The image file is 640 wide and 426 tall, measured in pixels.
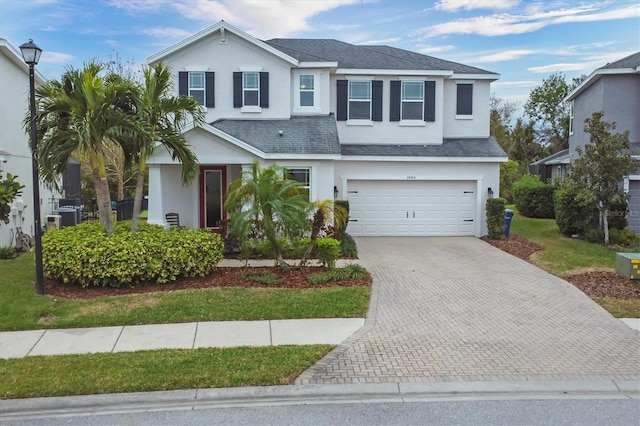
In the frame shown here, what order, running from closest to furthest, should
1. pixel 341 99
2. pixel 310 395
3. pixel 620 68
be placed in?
1. pixel 310 395
2. pixel 341 99
3. pixel 620 68

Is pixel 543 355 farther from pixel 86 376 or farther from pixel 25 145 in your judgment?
pixel 25 145

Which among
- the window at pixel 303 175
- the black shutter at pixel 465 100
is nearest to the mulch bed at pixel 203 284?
the window at pixel 303 175

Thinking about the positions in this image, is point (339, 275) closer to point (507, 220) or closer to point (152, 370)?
point (152, 370)

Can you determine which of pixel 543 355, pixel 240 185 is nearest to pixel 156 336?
pixel 240 185

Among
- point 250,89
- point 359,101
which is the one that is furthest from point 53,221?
point 359,101

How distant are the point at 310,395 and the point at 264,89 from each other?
14.7 meters

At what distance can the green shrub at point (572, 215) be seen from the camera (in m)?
18.5

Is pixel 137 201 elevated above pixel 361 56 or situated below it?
Result: below

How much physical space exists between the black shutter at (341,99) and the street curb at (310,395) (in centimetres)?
1475

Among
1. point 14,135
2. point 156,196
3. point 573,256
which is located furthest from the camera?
point 14,135

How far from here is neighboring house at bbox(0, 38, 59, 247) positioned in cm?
1574

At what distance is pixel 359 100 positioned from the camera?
20.1 meters

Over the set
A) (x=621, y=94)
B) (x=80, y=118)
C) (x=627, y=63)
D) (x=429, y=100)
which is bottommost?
(x=80, y=118)

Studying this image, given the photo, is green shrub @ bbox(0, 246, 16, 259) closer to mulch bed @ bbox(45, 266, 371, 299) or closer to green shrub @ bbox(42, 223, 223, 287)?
Result: green shrub @ bbox(42, 223, 223, 287)
